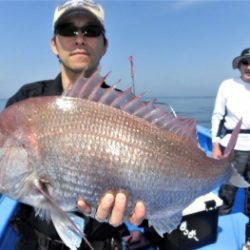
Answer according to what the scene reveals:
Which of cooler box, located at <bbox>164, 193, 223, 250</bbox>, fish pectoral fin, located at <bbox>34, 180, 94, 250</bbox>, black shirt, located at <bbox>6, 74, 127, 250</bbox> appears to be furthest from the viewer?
cooler box, located at <bbox>164, 193, 223, 250</bbox>

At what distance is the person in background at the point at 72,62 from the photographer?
2260 millimetres

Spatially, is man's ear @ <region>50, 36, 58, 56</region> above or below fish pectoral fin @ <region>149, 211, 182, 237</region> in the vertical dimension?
above

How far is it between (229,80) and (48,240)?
374cm

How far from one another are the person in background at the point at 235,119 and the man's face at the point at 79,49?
115 inches

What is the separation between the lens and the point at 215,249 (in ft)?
10.7

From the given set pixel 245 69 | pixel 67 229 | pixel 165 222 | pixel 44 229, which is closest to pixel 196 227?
pixel 165 222

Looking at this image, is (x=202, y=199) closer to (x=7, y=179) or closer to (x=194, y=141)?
(x=194, y=141)

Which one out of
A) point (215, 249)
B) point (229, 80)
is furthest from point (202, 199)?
point (229, 80)

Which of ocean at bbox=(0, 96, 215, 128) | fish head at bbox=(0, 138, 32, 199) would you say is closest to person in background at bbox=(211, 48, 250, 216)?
ocean at bbox=(0, 96, 215, 128)

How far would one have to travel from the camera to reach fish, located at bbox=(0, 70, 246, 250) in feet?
5.53

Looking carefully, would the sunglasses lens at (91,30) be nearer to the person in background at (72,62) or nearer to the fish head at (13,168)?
the person in background at (72,62)

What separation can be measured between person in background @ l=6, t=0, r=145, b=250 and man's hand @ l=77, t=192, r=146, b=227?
1.16 ft

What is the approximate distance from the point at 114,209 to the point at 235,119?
352 centimetres

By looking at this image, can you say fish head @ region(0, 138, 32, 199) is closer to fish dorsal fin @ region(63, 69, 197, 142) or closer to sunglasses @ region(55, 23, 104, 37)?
fish dorsal fin @ region(63, 69, 197, 142)
